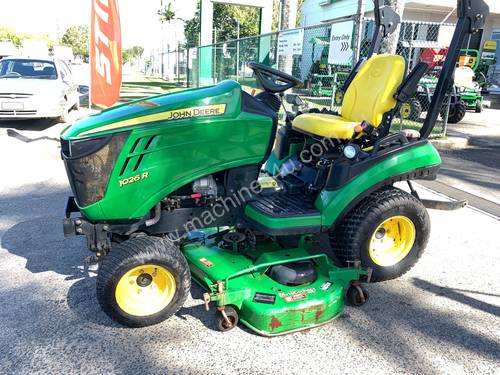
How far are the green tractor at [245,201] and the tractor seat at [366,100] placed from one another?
1 centimetres

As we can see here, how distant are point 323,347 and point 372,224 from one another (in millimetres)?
933

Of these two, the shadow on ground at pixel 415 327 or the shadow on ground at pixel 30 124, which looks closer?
the shadow on ground at pixel 415 327

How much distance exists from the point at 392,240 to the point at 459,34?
153cm

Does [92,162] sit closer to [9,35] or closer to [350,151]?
[350,151]

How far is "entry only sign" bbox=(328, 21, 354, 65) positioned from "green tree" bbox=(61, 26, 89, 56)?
83073 mm

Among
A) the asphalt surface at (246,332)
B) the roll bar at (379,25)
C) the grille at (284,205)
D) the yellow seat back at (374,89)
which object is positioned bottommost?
the asphalt surface at (246,332)

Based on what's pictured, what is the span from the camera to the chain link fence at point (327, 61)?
8.78 metres

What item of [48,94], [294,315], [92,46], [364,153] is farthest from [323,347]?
[48,94]

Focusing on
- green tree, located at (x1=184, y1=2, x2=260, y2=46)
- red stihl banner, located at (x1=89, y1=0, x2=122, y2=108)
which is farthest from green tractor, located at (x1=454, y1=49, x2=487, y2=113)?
green tree, located at (x1=184, y1=2, x2=260, y2=46)

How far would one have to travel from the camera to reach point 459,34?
10.3 feet

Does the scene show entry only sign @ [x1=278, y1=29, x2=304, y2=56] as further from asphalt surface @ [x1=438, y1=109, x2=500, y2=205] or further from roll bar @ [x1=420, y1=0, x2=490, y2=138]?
roll bar @ [x1=420, y1=0, x2=490, y2=138]

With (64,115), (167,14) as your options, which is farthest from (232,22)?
(64,115)

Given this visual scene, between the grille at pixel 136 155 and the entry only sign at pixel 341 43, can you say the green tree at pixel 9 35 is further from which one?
the grille at pixel 136 155

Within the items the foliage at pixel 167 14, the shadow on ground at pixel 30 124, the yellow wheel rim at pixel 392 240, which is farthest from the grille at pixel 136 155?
the foliage at pixel 167 14
